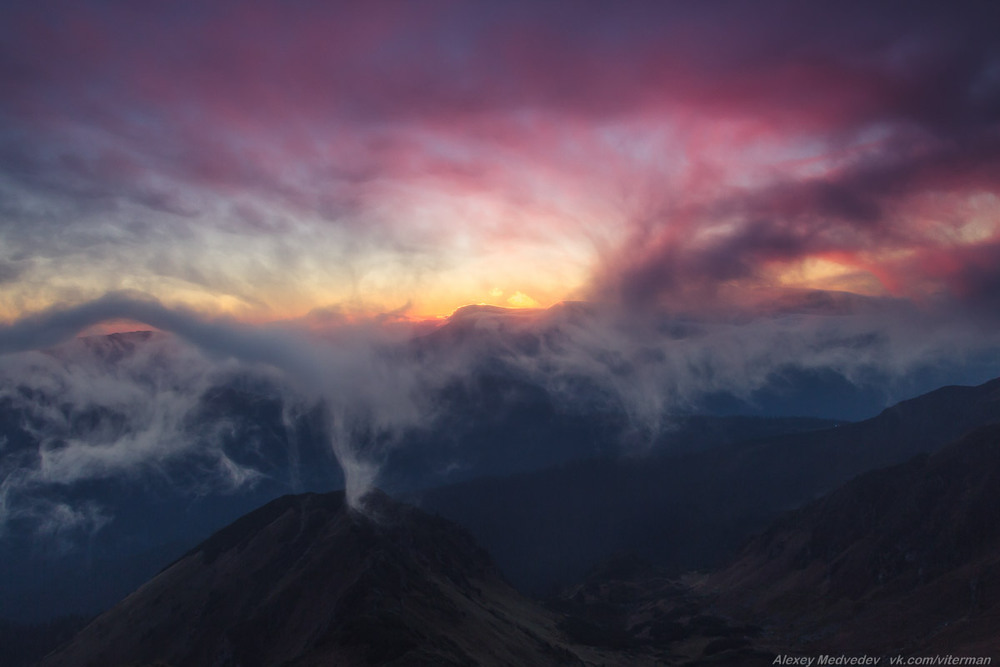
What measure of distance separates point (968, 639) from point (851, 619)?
50411 mm

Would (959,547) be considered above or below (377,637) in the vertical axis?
below

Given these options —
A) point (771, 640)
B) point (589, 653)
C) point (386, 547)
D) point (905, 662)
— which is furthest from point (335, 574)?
point (905, 662)

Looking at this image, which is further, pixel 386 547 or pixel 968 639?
pixel 386 547

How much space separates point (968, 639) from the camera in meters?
145

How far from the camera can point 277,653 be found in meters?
160

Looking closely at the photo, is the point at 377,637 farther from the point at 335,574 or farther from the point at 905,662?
the point at 905,662

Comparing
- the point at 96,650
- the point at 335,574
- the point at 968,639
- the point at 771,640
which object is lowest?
the point at 771,640

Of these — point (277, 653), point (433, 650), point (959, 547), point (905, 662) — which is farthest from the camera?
point (959, 547)

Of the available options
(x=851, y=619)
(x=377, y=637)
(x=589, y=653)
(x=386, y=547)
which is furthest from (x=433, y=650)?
(x=851, y=619)

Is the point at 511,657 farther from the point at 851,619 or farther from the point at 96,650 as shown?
the point at 96,650

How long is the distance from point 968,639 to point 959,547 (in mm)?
63226

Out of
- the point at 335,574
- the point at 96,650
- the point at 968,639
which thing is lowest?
the point at 968,639

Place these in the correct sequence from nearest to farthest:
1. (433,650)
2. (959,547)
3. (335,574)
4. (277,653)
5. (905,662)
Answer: (433,650) < (905,662) < (277,653) < (335,574) < (959,547)

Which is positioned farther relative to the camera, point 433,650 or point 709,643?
point 709,643
